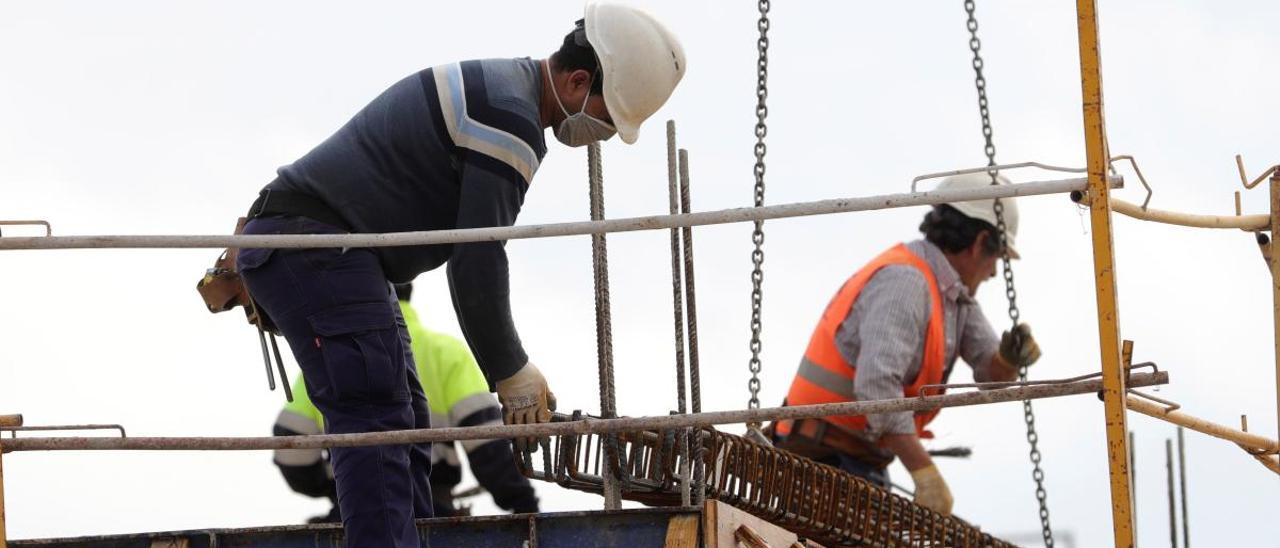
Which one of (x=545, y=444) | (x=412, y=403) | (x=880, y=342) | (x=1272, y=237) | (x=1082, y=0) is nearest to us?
(x=1082, y=0)

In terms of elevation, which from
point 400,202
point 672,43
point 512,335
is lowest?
point 512,335

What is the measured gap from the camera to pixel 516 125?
19.0 feet

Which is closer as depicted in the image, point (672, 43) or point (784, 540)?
point (672, 43)

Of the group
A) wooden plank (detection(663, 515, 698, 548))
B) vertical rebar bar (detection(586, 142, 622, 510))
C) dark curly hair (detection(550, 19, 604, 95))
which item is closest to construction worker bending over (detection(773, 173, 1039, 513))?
vertical rebar bar (detection(586, 142, 622, 510))

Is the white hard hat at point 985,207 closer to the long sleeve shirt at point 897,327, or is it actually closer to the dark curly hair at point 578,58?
the long sleeve shirt at point 897,327

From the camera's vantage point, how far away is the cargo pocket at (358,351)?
577cm

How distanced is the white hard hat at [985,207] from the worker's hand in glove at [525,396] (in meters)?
4.64

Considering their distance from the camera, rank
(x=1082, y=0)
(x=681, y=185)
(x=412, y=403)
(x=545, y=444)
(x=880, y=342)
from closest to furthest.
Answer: (x=1082, y=0) < (x=412, y=403) < (x=545, y=444) < (x=681, y=185) < (x=880, y=342)

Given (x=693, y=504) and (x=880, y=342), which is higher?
(x=880, y=342)

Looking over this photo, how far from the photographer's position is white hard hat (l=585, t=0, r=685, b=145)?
6.14m

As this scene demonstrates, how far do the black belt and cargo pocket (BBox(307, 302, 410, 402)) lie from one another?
0.28m

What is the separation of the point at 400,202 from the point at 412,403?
0.70m

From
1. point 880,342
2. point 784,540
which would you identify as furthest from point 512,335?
point 880,342

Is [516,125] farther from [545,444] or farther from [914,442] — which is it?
[914,442]
